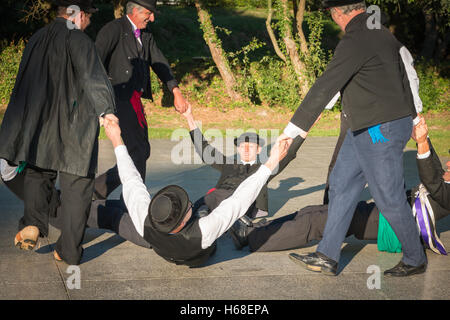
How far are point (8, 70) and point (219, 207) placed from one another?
14898 millimetres

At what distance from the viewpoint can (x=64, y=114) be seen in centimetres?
434

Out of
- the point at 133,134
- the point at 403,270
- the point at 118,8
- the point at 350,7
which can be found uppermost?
the point at 118,8

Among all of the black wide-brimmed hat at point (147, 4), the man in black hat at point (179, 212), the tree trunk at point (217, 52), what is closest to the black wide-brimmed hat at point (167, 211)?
the man in black hat at point (179, 212)

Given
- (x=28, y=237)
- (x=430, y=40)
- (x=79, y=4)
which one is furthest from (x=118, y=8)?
(x=28, y=237)

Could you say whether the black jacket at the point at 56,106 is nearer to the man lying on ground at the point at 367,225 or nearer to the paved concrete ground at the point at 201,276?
the paved concrete ground at the point at 201,276

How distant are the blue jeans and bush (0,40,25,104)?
14286 millimetres

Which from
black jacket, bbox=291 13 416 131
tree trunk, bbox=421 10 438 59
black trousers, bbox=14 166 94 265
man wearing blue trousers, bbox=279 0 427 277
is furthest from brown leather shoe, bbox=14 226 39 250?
tree trunk, bbox=421 10 438 59

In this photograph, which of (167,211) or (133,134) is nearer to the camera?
(167,211)

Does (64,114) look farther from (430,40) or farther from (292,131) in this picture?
(430,40)

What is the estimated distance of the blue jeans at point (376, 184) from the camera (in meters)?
4.11

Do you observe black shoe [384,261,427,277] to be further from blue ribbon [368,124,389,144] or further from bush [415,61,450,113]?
bush [415,61,450,113]

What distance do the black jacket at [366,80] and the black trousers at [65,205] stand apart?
5.38 feet

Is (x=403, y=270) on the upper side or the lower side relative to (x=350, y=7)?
lower

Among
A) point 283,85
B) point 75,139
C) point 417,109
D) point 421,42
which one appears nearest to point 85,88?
point 75,139
